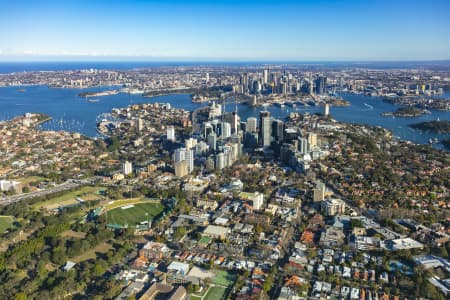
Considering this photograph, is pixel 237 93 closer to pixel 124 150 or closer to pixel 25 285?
pixel 124 150

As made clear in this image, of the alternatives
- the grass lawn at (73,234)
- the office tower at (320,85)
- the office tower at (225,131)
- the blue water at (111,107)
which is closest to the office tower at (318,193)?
the grass lawn at (73,234)

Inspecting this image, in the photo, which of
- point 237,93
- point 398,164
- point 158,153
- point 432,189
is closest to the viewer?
point 432,189

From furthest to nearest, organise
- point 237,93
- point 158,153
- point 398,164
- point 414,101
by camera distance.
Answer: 1. point 237,93
2. point 414,101
3. point 158,153
4. point 398,164

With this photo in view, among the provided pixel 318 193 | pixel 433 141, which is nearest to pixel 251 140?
pixel 318 193

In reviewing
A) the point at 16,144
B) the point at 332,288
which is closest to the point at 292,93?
the point at 16,144

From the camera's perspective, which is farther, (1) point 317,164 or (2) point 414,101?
(2) point 414,101

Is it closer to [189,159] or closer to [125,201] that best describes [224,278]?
[125,201]

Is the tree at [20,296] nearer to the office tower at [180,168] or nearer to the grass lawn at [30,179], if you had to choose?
the grass lawn at [30,179]

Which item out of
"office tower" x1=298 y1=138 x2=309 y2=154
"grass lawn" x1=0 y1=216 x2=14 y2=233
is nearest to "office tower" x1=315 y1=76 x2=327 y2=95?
"office tower" x1=298 y1=138 x2=309 y2=154
